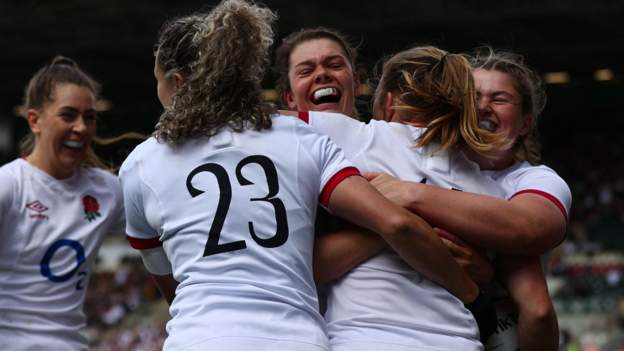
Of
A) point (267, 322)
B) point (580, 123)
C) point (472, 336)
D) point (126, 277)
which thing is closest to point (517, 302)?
point (472, 336)

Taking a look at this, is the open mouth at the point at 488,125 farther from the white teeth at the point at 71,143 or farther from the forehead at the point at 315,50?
the white teeth at the point at 71,143

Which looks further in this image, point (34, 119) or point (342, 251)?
point (34, 119)

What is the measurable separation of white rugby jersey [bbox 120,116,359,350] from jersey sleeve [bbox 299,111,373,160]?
167 mm

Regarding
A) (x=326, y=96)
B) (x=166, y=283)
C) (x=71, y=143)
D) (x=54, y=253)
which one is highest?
(x=326, y=96)

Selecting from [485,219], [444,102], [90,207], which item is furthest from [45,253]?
[485,219]

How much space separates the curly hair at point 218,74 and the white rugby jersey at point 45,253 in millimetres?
1971

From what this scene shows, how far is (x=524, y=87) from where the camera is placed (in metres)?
3.39

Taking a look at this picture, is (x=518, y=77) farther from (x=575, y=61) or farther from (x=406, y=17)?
(x=575, y=61)

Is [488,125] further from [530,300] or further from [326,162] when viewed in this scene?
A: [326,162]

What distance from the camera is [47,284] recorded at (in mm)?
4445

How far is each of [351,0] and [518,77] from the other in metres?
15.2

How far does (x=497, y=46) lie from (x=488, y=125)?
1810 cm

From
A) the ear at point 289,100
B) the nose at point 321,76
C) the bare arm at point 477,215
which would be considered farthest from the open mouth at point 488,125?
the ear at point 289,100

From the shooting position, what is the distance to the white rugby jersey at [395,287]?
8.70 feet
